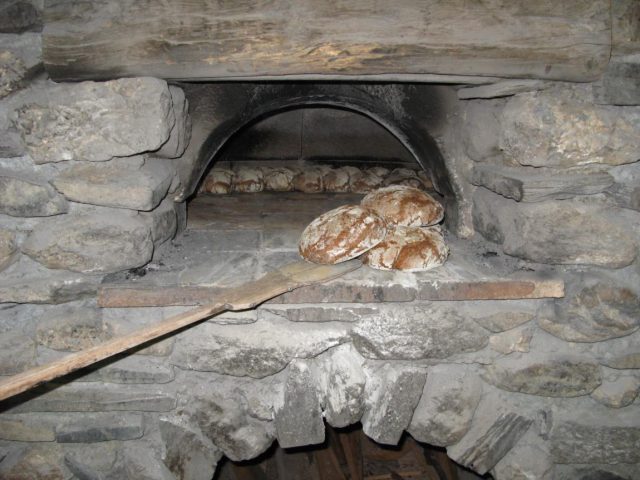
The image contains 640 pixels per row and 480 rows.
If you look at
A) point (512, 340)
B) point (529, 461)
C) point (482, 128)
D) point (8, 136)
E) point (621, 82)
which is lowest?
point (529, 461)

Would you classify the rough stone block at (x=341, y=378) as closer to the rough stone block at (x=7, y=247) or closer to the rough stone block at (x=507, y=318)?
the rough stone block at (x=507, y=318)

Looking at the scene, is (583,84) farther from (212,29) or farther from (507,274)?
(212,29)

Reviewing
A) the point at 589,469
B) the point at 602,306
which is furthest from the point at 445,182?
the point at 589,469

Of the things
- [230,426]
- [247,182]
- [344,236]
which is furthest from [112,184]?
[247,182]

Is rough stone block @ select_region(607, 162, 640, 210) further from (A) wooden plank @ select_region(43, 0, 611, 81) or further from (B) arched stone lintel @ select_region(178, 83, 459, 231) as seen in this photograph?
(B) arched stone lintel @ select_region(178, 83, 459, 231)

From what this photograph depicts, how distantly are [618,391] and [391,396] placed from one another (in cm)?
79

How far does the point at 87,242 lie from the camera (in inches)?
50.4

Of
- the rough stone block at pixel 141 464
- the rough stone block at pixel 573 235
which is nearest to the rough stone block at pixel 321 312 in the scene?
the rough stone block at pixel 573 235

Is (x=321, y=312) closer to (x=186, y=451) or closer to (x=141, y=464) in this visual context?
(x=186, y=451)

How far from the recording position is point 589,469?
1522 millimetres

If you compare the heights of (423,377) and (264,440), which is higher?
(423,377)

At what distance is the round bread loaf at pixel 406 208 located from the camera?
4.78 feet

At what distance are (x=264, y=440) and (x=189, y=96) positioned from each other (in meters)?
1.25

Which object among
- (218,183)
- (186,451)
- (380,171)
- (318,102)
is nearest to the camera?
(186,451)
